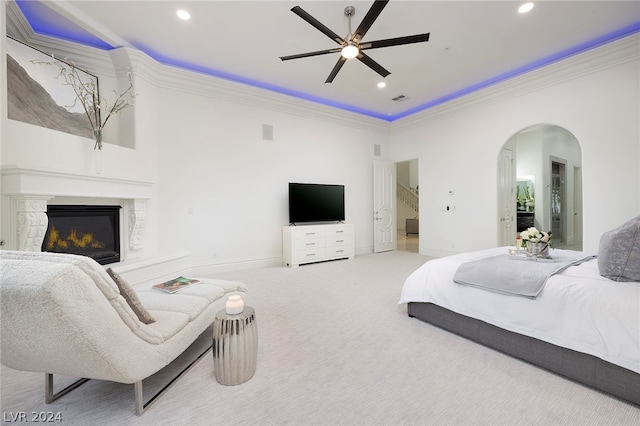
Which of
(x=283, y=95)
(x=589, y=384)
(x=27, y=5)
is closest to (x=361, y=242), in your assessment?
(x=283, y=95)

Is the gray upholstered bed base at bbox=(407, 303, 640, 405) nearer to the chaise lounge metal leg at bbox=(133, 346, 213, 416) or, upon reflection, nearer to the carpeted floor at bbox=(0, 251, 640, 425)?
the carpeted floor at bbox=(0, 251, 640, 425)

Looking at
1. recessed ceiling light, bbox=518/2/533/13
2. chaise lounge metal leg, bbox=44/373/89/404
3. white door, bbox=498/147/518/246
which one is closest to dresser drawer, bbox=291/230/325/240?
white door, bbox=498/147/518/246

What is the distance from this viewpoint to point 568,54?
13.4 feet

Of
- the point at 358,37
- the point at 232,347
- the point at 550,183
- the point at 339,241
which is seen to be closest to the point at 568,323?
the point at 232,347

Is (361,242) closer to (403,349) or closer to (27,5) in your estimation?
(403,349)

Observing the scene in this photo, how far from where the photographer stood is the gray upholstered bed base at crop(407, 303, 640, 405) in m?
1.56

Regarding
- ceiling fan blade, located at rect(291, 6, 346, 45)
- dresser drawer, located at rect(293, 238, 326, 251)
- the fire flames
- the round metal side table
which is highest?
ceiling fan blade, located at rect(291, 6, 346, 45)

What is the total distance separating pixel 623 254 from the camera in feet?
5.81

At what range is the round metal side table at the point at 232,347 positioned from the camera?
1718 mm

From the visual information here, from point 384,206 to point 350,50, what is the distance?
440 centimetres

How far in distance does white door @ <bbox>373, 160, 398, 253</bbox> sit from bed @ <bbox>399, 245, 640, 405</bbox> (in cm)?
426

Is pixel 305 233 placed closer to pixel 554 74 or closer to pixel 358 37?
pixel 358 37

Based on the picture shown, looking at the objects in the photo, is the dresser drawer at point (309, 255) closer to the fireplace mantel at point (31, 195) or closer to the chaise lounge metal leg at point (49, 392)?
the fireplace mantel at point (31, 195)

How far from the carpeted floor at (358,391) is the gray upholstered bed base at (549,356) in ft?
0.20
